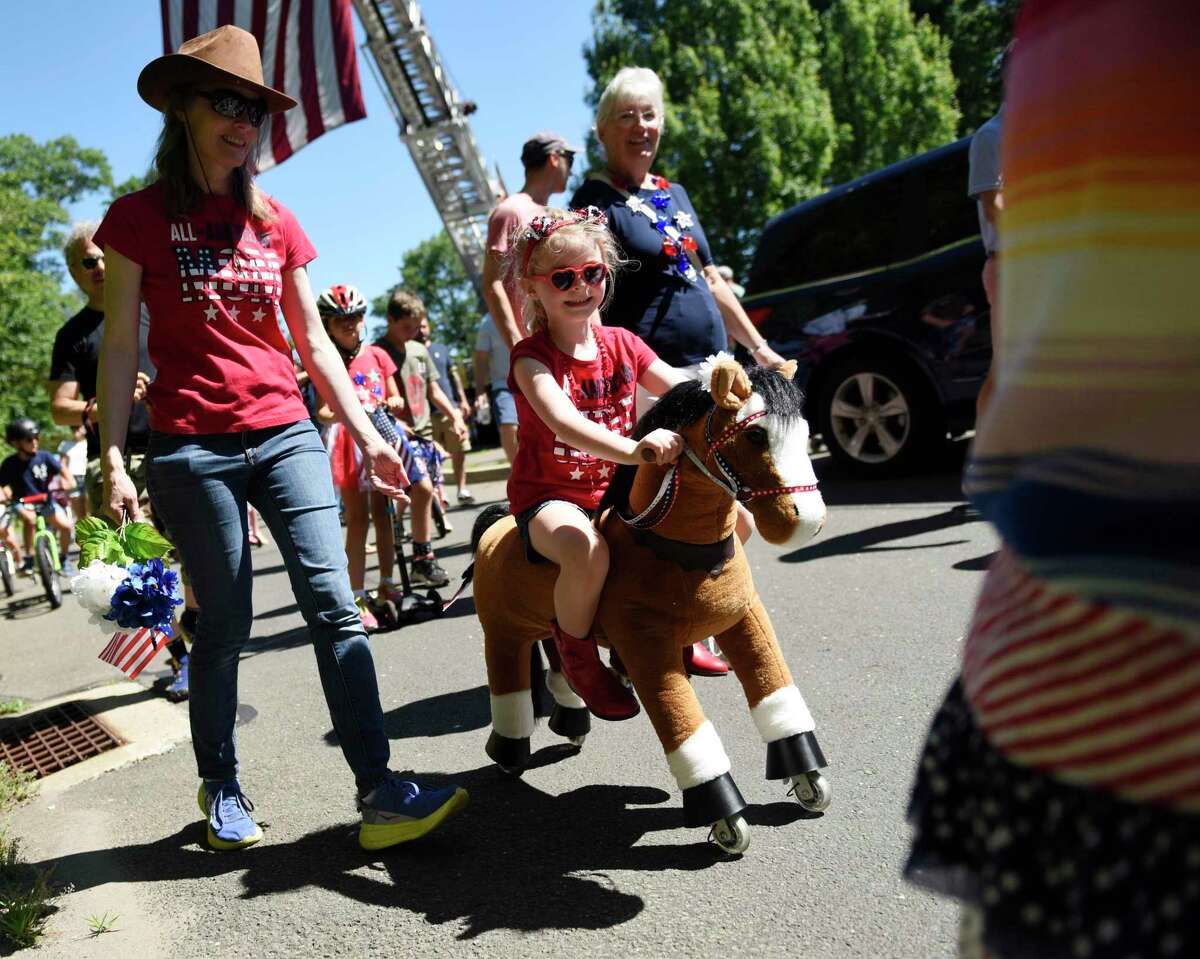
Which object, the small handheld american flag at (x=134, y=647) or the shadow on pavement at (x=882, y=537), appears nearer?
the small handheld american flag at (x=134, y=647)

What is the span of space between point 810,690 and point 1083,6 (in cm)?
327

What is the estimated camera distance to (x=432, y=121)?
86.7ft

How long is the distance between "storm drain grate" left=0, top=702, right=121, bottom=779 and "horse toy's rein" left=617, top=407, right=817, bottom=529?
121 inches

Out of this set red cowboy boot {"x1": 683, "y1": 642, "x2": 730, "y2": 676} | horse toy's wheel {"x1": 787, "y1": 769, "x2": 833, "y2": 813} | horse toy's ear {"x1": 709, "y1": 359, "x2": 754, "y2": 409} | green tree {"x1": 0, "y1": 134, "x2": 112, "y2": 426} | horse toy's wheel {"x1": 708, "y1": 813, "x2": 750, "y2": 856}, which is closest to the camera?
horse toy's ear {"x1": 709, "y1": 359, "x2": 754, "y2": 409}

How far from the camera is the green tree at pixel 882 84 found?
3022 cm

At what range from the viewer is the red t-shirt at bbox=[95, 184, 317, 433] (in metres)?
3.09

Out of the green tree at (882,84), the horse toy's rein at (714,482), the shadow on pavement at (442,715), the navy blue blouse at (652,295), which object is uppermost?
the green tree at (882,84)

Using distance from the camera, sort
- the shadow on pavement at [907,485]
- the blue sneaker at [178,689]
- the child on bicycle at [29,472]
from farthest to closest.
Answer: the child on bicycle at [29,472] < the shadow on pavement at [907,485] < the blue sneaker at [178,689]

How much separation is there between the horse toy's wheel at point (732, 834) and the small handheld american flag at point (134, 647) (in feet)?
6.06

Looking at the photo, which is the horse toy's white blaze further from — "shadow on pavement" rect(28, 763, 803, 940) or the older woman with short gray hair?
the older woman with short gray hair

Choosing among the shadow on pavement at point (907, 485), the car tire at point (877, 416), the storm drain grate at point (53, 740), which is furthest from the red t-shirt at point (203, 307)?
the car tire at point (877, 416)

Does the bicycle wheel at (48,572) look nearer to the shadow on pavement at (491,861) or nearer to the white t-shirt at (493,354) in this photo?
the white t-shirt at (493,354)

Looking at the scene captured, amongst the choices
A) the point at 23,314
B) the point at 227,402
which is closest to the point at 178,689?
the point at 227,402

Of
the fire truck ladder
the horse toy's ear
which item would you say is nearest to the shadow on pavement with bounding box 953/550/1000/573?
the horse toy's ear
